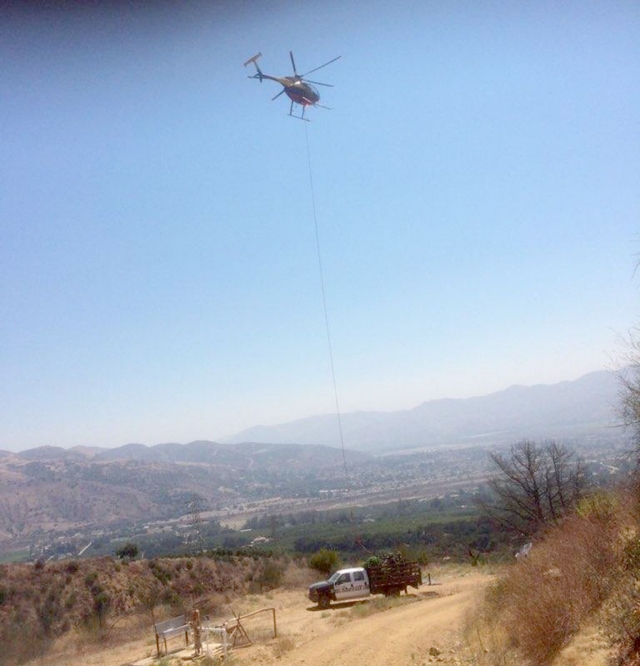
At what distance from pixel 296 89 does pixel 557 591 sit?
57.4 ft

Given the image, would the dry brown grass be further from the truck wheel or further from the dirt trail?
the truck wheel

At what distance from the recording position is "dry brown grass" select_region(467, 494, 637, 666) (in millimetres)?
9492

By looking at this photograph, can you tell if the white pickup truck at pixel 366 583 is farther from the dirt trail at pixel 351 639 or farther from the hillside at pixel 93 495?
the hillside at pixel 93 495

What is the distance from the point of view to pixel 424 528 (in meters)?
63.6

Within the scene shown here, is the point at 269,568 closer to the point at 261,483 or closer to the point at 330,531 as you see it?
the point at 330,531

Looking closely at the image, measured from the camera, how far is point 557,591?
33.9 feet

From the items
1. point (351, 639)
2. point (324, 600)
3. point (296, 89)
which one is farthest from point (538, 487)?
point (296, 89)

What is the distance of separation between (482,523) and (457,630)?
4533 cm

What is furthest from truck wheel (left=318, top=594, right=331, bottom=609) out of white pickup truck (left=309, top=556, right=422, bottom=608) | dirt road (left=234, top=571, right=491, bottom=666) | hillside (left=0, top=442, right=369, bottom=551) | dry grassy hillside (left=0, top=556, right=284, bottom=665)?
hillside (left=0, top=442, right=369, bottom=551)

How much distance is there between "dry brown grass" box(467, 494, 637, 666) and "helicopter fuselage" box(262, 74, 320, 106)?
54.6ft

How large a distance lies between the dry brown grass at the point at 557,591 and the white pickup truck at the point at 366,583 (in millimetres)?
10241

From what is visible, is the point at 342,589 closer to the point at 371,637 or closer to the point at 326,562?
the point at 371,637

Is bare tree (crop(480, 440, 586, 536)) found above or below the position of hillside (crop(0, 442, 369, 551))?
above

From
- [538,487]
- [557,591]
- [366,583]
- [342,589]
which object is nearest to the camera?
[557,591]
